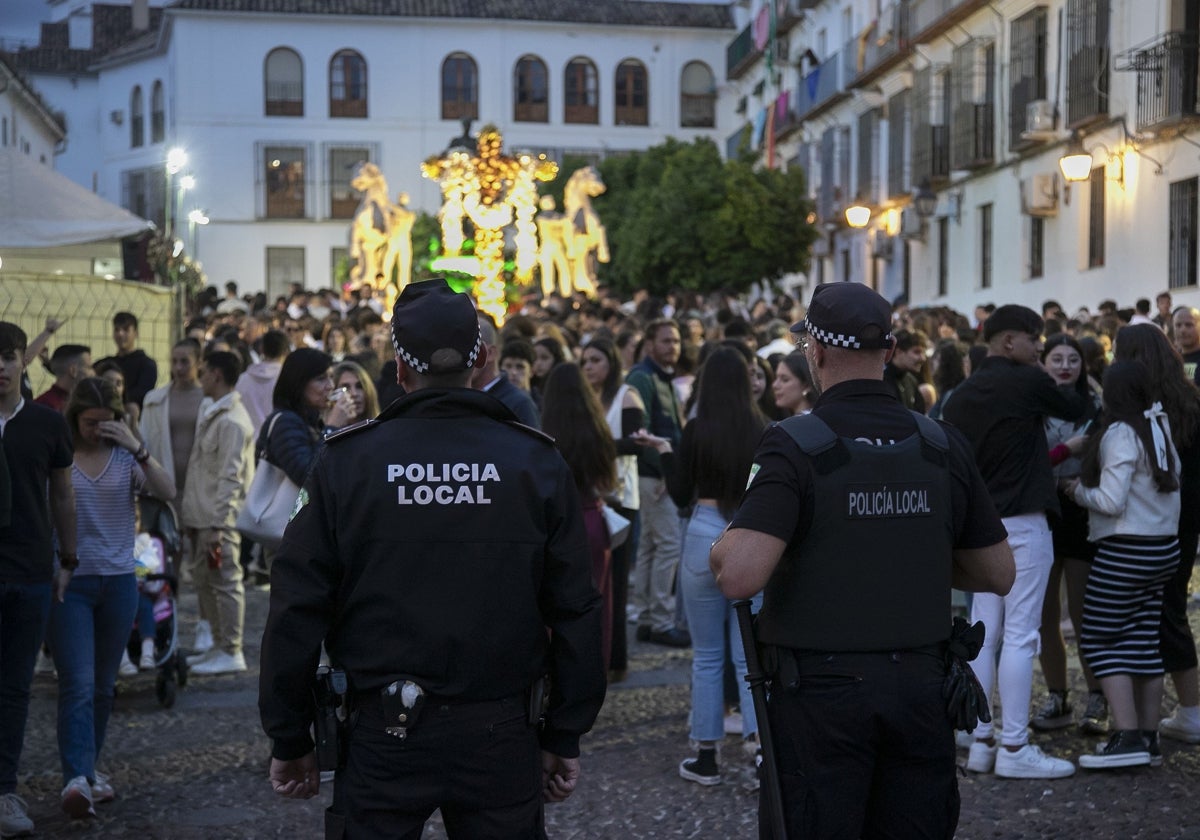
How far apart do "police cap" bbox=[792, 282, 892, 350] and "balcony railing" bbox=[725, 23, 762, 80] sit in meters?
47.6

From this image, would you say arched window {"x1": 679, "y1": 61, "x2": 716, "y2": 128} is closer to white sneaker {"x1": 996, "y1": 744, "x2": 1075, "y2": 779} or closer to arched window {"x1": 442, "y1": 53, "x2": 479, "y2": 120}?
arched window {"x1": 442, "y1": 53, "x2": 479, "y2": 120}

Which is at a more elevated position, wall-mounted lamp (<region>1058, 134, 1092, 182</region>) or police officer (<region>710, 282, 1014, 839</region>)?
wall-mounted lamp (<region>1058, 134, 1092, 182</region>)

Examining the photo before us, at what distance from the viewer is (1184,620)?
7.46 m

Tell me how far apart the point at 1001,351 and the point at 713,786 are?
80.7 inches

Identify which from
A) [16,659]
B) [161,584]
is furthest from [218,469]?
[16,659]

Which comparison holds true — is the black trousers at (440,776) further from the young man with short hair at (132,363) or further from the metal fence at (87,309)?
the metal fence at (87,309)

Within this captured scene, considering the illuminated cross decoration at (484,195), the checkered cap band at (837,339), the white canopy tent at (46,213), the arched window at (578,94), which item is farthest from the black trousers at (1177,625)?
the arched window at (578,94)

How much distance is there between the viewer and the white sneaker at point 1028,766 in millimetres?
6934

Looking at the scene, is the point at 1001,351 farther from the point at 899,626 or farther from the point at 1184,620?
the point at 899,626

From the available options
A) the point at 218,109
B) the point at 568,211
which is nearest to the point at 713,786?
the point at 568,211

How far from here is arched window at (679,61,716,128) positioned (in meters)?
60.5

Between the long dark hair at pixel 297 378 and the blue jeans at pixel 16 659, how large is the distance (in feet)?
6.60

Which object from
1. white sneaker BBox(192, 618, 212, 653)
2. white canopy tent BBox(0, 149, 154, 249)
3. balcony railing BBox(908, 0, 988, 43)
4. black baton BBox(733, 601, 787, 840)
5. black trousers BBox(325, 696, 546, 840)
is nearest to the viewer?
black trousers BBox(325, 696, 546, 840)

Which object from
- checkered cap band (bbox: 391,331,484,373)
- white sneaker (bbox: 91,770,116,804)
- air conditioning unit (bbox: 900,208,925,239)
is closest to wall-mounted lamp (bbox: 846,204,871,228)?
air conditioning unit (bbox: 900,208,925,239)
